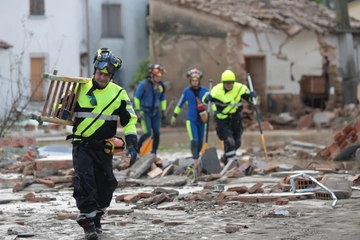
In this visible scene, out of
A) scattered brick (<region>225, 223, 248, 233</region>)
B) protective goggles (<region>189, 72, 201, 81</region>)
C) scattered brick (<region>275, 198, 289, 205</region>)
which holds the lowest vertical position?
scattered brick (<region>275, 198, 289, 205</region>)

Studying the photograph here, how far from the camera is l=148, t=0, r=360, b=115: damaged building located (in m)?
31.3

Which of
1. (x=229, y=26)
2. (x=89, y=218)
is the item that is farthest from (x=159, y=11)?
(x=89, y=218)

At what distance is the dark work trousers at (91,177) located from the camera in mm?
7926

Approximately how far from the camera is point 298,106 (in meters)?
32.8

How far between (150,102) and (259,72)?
17.4 metres

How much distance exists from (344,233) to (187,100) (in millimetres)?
8342

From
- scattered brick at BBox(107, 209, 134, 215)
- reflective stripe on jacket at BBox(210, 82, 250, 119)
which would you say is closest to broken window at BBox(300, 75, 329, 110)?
reflective stripe on jacket at BBox(210, 82, 250, 119)

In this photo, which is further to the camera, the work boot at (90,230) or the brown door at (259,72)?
the brown door at (259,72)

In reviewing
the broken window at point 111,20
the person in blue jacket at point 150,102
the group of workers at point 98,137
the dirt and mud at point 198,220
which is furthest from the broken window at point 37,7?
the group of workers at point 98,137

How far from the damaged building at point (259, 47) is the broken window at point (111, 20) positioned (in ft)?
29.3

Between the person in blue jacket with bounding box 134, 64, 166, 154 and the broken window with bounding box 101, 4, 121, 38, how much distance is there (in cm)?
2599

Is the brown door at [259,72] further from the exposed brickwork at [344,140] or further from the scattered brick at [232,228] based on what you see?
the scattered brick at [232,228]

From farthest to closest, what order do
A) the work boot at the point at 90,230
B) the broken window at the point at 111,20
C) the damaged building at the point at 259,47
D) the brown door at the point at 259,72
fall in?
1. the broken window at the point at 111,20
2. the brown door at the point at 259,72
3. the damaged building at the point at 259,47
4. the work boot at the point at 90,230

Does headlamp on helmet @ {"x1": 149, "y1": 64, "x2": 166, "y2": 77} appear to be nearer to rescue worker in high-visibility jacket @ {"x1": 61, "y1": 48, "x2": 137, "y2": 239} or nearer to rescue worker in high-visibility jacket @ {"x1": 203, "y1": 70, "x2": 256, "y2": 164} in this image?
rescue worker in high-visibility jacket @ {"x1": 203, "y1": 70, "x2": 256, "y2": 164}
